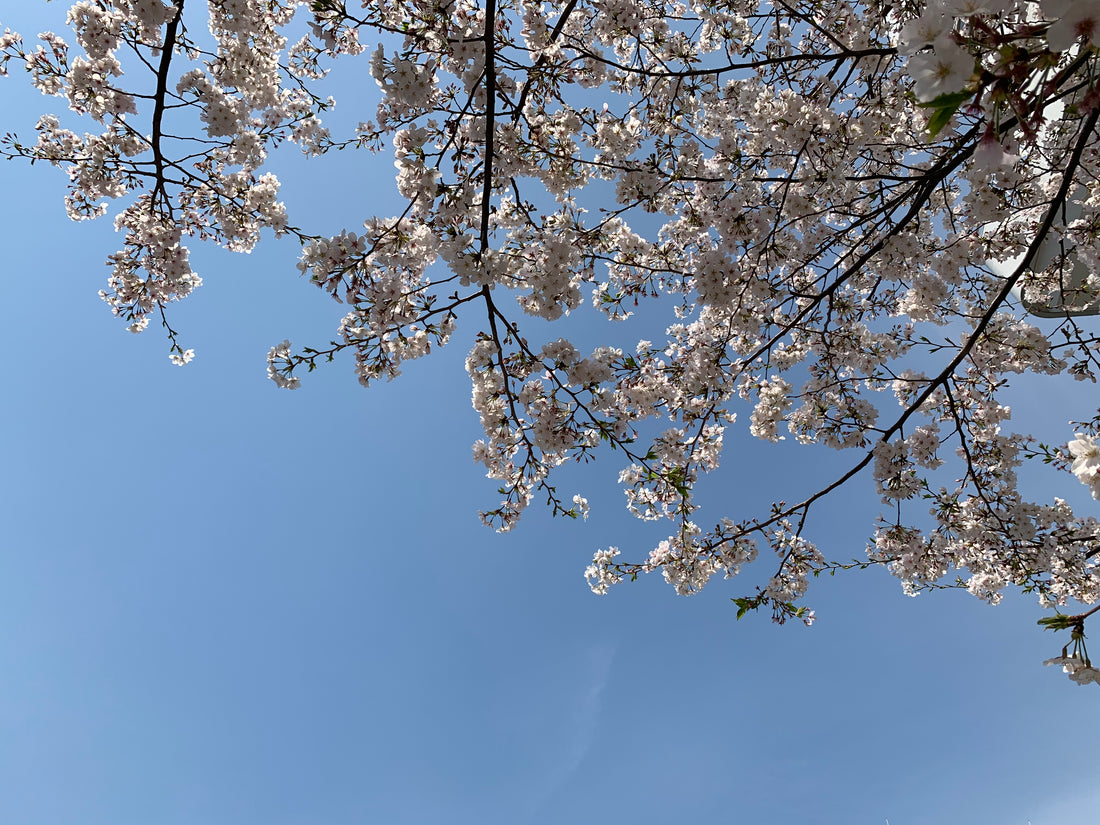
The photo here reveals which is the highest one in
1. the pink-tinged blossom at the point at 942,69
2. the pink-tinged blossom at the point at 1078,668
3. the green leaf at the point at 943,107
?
the pink-tinged blossom at the point at 942,69

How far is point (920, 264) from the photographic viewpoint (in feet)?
18.5

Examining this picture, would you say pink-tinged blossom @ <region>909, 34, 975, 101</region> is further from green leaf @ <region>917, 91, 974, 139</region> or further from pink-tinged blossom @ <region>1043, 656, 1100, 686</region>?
pink-tinged blossom @ <region>1043, 656, 1100, 686</region>

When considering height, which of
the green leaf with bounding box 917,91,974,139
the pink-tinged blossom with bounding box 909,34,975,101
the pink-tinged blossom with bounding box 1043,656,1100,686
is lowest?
the pink-tinged blossom with bounding box 1043,656,1100,686

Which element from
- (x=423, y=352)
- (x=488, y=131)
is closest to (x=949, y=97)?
(x=488, y=131)

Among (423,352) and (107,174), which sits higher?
(107,174)

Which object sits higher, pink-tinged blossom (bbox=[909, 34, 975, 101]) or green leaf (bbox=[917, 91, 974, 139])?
pink-tinged blossom (bbox=[909, 34, 975, 101])

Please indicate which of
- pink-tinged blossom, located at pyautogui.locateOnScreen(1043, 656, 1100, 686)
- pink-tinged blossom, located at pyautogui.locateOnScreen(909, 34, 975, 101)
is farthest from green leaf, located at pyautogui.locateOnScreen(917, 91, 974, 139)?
pink-tinged blossom, located at pyautogui.locateOnScreen(1043, 656, 1100, 686)

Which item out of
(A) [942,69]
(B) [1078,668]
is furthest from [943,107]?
(B) [1078,668]

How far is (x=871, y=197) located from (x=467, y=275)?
13.5 ft

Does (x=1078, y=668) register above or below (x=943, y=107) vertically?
below

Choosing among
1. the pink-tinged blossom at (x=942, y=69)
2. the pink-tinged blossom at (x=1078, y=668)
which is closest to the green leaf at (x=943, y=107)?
the pink-tinged blossom at (x=942, y=69)

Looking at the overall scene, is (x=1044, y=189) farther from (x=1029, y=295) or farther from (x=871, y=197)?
(x=871, y=197)

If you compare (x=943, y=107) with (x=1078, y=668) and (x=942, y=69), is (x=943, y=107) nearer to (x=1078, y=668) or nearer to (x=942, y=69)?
(x=942, y=69)

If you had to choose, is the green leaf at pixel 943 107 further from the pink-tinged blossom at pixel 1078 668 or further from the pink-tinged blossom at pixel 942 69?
the pink-tinged blossom at pixel 1078 668
